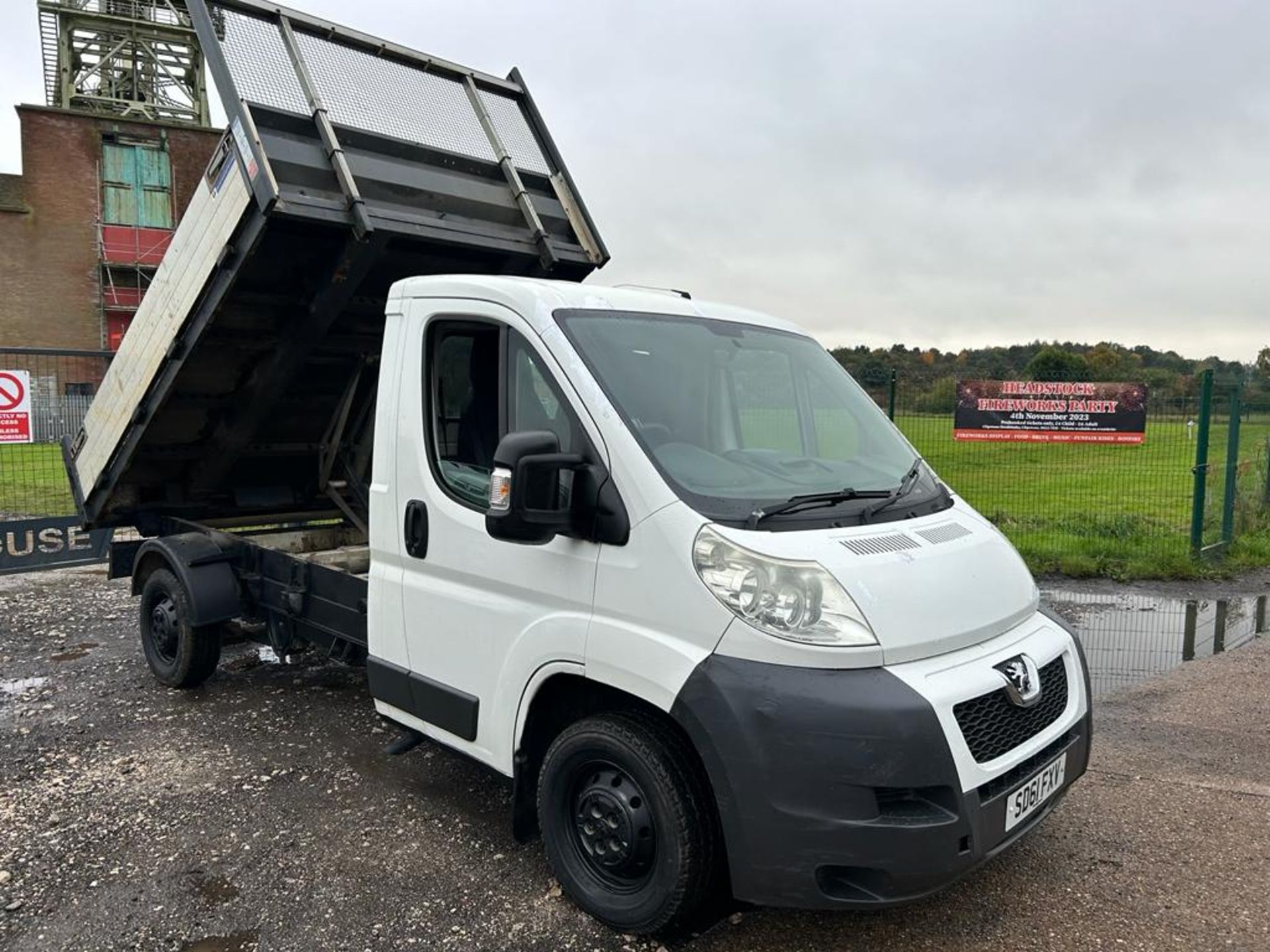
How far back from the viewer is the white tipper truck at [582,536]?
2.59 m

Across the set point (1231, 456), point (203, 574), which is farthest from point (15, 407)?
point (1231, 456)

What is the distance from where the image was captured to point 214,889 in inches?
134

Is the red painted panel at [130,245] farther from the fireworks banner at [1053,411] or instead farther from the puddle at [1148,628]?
Answer: the puddle at [1148,628]

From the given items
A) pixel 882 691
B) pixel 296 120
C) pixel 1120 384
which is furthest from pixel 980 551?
pixel 1120 384

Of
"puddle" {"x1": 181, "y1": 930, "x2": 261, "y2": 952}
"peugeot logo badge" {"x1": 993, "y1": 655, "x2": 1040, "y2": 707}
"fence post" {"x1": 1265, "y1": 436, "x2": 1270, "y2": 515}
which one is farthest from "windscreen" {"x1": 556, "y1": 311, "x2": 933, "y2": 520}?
"fence post" {"x1": 1265, "y1": 436, "x2": 1270, "y2": 515}

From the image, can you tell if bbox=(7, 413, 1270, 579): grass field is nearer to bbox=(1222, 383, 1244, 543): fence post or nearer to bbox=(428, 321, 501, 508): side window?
bbox=(1222, 383, 1244, 543): fence post

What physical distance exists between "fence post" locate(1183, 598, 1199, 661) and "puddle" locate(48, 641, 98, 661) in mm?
7910

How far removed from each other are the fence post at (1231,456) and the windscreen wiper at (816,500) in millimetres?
7911

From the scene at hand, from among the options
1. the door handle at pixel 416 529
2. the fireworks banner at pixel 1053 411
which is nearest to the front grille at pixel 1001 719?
the door handle at pixel 416 529

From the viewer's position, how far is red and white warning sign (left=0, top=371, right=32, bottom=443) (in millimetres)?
9742

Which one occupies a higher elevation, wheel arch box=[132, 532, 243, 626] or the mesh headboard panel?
the mesh headboard panel

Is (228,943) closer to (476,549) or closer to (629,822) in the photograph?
(629,822)

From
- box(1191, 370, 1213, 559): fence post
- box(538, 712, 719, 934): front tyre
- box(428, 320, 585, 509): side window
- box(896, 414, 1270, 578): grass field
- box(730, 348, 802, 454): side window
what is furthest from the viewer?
box(896, 414, 1270, 578): grass field

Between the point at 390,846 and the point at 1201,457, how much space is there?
8540mm
